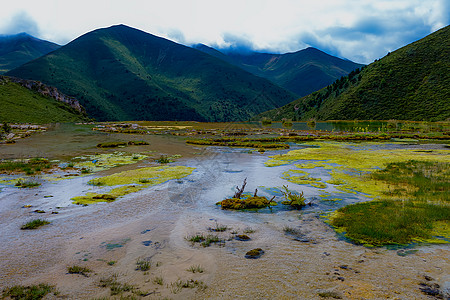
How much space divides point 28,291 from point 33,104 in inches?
6004

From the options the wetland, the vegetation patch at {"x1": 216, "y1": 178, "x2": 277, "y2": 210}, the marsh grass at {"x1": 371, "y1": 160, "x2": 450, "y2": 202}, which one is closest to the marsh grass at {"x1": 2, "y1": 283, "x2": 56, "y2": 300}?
the wetland

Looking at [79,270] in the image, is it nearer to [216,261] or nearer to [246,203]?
[216,261]

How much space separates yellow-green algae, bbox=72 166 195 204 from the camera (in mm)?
16281

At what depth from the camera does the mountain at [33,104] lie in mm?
107713

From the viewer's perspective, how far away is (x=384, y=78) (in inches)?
5157

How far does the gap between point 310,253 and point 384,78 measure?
15298cm

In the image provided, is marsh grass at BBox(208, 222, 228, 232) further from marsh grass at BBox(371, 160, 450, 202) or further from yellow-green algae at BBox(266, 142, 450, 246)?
marsh grass at BBox(371, 160, 450, 202)

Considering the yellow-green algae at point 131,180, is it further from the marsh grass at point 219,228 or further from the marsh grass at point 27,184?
the marsh grass at point 219,228

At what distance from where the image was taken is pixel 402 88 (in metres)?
122

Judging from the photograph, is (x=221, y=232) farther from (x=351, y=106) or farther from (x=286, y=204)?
(x=351, y=106)

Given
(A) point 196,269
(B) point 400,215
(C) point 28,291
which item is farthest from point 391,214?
(C) point 28,291

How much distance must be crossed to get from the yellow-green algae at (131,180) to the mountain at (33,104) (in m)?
105

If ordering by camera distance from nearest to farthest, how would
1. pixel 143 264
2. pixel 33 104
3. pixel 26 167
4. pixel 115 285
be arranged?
1. pixel 115 285
2. pixel 143 264
3. pixel 26 167
4. pixel 33 104

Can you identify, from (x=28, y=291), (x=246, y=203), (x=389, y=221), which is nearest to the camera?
(x=28, y=291)
